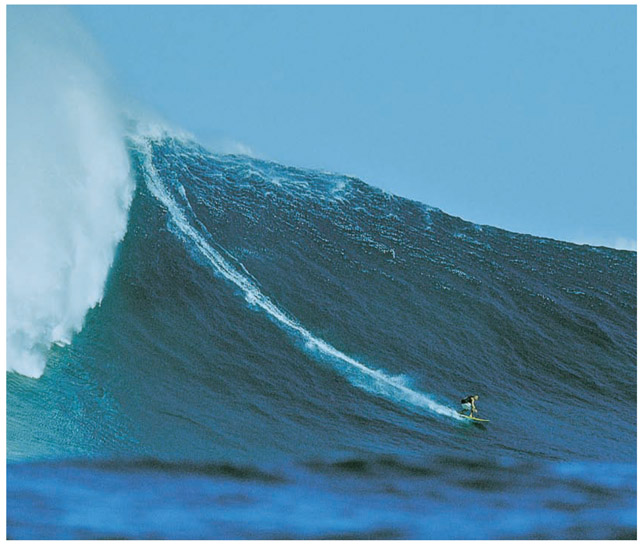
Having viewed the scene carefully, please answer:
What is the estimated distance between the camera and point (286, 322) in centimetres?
578

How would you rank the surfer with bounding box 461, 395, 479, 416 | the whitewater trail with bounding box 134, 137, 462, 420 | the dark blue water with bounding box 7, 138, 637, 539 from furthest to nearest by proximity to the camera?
1. the whitewater trail with bounding box 134, 137, 462, 420
2. the surfer with bounding box 461, 395, 479, 416
3. the dark blue water with bounding box 7, 138, 637, 539

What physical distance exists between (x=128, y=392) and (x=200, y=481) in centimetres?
106

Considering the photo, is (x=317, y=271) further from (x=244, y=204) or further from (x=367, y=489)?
(x=367, y=489)

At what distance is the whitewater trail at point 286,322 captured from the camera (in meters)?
5.22

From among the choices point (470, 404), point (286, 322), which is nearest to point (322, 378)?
point (286, 322)

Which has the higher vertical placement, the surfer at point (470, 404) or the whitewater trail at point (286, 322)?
the whitewater trail at point (286, 322)

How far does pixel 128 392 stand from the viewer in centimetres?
490

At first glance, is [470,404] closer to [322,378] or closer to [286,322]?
[322,378]

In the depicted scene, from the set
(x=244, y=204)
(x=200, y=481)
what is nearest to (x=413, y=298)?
(x=244, y=204)

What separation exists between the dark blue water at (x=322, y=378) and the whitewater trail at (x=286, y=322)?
0.06ft

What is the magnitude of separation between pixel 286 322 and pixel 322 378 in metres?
0.69

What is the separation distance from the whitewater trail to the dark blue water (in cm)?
2

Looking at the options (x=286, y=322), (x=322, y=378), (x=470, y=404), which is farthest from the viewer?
(x=286, y=322)

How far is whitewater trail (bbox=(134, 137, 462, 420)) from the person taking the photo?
5.22 metres
